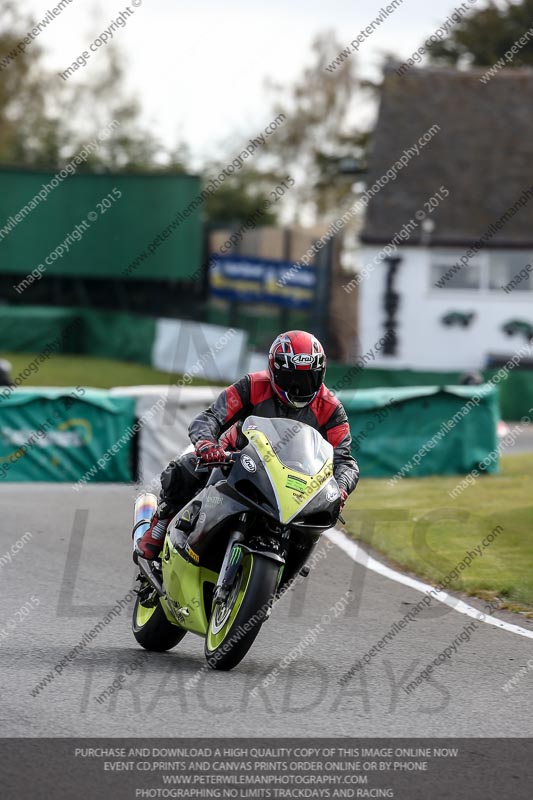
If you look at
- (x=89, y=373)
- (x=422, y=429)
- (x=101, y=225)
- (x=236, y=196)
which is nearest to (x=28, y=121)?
(x=236, y=196)

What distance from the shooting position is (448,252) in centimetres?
3703

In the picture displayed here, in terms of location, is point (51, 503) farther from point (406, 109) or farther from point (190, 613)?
point (406, 109)

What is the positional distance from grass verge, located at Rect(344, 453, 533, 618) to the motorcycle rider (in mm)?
2491

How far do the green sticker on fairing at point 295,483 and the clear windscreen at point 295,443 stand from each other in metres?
0.07

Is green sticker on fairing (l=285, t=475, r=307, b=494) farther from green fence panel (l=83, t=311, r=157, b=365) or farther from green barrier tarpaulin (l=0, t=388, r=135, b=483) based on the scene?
green fence panel (l=83, t=311, r=157, b=365)

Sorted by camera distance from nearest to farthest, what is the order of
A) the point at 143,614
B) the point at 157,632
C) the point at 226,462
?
the point at 226,462 < the point at 157,632 < the point at 143,614

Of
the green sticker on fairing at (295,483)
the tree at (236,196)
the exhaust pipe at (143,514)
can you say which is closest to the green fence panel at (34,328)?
the tree at (236,196)

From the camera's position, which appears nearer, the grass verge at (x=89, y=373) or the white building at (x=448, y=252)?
the grass verge at (x=89, y=373)

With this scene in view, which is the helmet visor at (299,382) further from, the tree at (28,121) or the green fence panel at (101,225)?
the tree at (28,121)

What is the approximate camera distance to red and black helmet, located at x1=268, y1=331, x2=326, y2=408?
6996mm

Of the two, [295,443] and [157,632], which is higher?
[295,443]

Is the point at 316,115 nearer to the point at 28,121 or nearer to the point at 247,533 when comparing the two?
the point at 28,121

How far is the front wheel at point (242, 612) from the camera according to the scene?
647 centimetres

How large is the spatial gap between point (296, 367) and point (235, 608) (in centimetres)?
127
